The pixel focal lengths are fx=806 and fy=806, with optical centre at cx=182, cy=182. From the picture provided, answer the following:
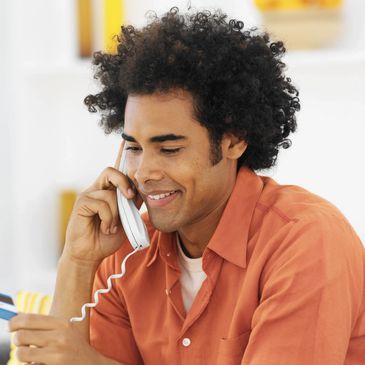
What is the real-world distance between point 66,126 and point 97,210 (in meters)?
1.36

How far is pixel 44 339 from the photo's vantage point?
4.61ft

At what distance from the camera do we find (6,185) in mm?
3010

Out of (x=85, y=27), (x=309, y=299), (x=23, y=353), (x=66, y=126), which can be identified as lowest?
(x=23, y=353)

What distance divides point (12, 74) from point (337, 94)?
3.66 ft

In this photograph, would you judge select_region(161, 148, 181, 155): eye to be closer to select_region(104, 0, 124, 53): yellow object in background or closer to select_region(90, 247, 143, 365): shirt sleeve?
select_region(90, 247, 143, 365): shirt sleeve

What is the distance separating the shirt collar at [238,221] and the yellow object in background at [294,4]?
107cm

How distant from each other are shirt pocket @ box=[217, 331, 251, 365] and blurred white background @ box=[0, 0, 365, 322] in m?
1.28

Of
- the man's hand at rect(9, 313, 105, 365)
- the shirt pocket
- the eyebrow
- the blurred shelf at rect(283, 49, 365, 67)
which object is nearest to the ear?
the eyebrow

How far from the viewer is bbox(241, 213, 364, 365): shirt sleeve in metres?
1.33

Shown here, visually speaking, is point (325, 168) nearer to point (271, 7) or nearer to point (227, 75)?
point (271, 7)

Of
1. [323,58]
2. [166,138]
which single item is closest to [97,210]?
[166,138]

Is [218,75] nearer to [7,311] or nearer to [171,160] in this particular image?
[171,160]

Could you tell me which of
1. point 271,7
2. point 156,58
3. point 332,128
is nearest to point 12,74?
point 271,7

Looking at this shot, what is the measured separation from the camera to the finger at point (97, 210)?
1709mm
